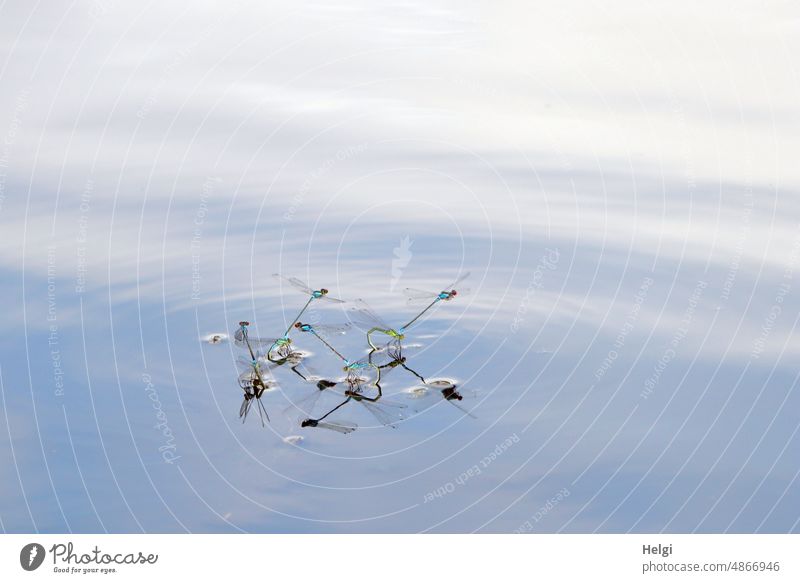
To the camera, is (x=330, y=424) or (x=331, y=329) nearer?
(x=330, y=424)

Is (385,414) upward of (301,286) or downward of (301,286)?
downward

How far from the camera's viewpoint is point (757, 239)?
767 centimetres

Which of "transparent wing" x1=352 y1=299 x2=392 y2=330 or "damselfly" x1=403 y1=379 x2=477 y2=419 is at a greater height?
"transparent wing" x1=352 y1=299 x2=392 y2=330

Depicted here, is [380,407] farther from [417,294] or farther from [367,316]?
[417,294]

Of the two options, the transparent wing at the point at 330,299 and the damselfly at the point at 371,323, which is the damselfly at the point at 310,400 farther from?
the transparent wing at the point at 330,299

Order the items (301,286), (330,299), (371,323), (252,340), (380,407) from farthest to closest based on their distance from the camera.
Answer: (301,286)
(330,299)
(371,323)
(252,340)
(380,407)

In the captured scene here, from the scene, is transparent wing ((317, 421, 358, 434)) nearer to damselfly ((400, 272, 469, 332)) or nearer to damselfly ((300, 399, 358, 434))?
damselfly ((300, 399, 358, 434))

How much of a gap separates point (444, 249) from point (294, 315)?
1.15m
